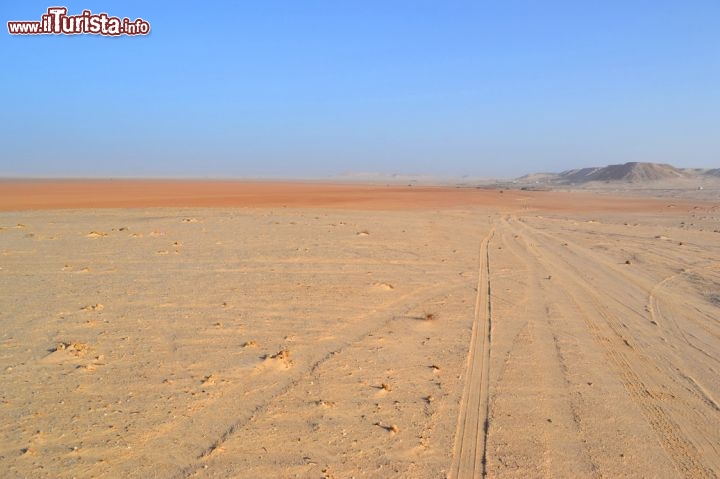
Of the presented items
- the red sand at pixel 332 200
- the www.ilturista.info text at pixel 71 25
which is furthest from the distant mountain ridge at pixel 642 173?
the www.ilturista.info text at pixel 71 25

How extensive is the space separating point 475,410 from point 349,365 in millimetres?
1607

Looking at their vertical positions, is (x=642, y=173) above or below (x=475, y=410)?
above

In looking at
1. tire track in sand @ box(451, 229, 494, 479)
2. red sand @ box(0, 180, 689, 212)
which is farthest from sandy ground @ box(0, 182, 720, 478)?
red sand @ box(0, 180, 689, 212)

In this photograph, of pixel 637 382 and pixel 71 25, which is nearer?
pixel 637 382

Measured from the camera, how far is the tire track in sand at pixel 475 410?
4.32 meters

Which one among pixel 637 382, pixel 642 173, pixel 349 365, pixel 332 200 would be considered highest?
pixel 642 173

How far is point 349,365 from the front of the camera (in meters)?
6.23

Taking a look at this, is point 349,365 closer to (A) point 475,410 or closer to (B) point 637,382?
(A) point 475,410

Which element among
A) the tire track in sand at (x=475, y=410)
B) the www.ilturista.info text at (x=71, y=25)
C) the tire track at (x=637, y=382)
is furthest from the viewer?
the www.ilturista.info text at (x=71, y=25)

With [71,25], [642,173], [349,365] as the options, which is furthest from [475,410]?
[642,173]

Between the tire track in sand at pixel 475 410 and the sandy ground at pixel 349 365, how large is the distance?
0.02 meters

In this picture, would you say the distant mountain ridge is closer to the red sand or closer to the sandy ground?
the red sand

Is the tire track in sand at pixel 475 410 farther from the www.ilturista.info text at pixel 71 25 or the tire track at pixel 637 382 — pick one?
the www.ilturista.info text at pixel 71 25

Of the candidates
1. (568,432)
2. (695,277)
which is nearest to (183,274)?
(568,432)
